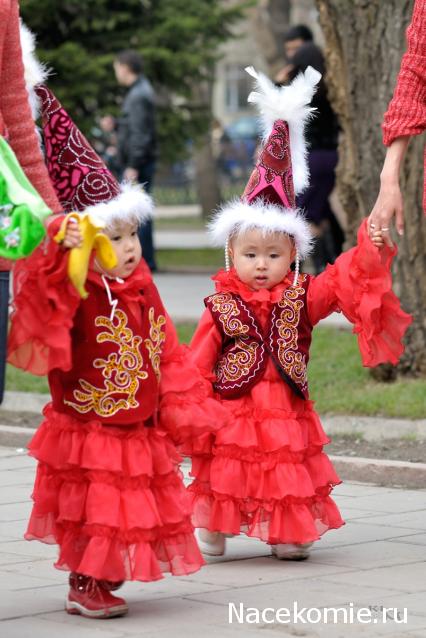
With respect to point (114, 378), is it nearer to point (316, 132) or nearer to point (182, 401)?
point (182, 401)

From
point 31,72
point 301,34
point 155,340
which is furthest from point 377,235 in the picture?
point 301,34

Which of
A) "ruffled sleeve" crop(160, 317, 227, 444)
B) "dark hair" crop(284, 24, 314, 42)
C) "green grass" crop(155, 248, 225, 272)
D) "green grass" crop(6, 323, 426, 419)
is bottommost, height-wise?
"green grass" crop(6, 323, 426, 419)

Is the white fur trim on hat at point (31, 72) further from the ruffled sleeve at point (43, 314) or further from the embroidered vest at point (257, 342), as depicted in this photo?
the embroidered vest at point (257, 342)

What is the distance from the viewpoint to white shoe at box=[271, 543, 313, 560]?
5.42 meters

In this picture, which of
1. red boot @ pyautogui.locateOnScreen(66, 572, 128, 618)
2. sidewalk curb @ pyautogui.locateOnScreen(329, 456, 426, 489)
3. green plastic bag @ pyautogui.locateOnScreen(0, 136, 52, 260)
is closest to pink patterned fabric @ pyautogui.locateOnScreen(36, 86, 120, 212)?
green plastic bag @ pyautogui.locateOnScreen(0, 136, 52, 260)

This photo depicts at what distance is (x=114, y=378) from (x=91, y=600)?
0.70 metres

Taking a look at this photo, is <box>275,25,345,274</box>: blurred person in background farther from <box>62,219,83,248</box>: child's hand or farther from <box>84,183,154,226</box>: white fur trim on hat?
<box>62,219,83,248</box>: child's hand

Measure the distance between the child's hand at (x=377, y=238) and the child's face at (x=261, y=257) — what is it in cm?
45

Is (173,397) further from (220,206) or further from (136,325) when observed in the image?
(220,206)

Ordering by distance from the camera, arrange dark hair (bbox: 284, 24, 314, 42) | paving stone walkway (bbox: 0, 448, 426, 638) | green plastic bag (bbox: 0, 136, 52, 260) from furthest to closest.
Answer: dark hair (bbox: 284, 24, 314, 42), paving stone walkway (bbox: 0, 448, 426, 638), green plastic bag (bbox: 0, 136, 52, 260)

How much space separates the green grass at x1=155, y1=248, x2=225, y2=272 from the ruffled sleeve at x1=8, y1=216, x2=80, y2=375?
1226cm

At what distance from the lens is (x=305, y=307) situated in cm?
560

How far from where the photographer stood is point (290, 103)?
575 centimetres

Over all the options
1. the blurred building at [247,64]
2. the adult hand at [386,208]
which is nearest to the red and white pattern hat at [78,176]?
the adult hand at [386,208]
